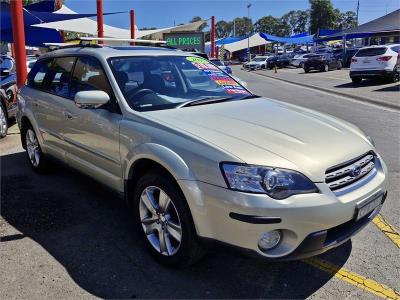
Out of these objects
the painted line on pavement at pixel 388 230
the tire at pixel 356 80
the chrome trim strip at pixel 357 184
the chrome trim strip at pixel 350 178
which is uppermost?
the chrome trim strip at pixel 350 178

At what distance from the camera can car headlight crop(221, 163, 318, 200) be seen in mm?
2719

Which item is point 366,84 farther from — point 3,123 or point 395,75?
point 3,123

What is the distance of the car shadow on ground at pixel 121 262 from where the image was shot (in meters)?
3.07

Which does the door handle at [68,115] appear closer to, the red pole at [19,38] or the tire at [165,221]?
the tire at [165,221]

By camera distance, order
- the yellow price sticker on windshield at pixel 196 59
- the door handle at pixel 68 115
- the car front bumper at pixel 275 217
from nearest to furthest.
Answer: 1. the car front bumper at pixel 275 217
2. the door handle at pixel 68 115
3. the yellow price sticker on windshield at pixel 196 59

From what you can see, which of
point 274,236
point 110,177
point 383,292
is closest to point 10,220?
point 110,177

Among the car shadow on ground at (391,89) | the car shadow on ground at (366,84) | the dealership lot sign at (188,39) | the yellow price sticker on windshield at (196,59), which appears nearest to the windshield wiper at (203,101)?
the yellow price sticker on windshield at (196,59)

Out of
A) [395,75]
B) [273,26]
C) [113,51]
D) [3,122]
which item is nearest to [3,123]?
[3,122]

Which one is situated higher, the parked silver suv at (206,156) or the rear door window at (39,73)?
the rear door window at (39,73)

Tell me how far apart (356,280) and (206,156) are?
1.47 metres

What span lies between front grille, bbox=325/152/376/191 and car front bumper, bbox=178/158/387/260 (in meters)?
0.08

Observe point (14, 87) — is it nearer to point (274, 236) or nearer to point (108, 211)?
point (108, 211)

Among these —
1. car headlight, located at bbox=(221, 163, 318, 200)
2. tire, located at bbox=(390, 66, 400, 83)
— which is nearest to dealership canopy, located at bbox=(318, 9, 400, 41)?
tire, located at bbox=(390, 66, 400, 83)

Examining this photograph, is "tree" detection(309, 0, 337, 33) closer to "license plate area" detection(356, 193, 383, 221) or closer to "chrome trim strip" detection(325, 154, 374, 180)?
"chrome trim strip" detection(325, 154, 374, 180)
